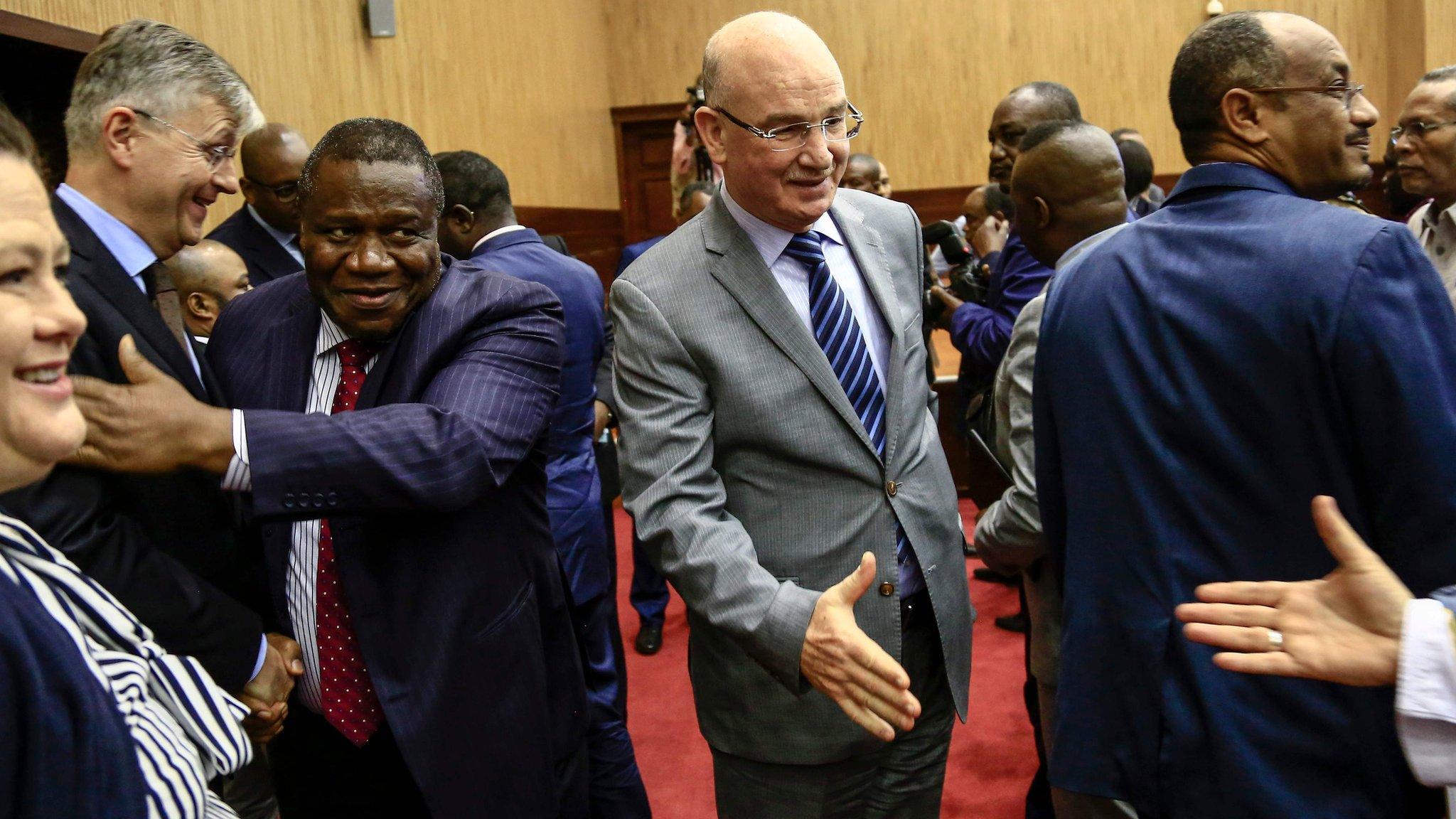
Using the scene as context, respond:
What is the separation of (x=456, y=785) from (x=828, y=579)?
641 millimetres

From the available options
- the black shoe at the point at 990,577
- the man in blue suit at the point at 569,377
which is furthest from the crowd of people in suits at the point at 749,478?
the black shoe at the point at 990,577

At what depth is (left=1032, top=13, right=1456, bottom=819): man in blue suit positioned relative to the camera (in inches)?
49.8

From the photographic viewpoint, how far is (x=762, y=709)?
1.86 meters

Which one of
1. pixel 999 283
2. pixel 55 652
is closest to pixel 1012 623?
pixel 999 283

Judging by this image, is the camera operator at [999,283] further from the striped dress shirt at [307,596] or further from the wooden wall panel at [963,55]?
the wooden wall panel at [963,55]

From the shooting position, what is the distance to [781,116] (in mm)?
1824

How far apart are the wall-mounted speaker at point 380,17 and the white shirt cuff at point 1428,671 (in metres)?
5.38

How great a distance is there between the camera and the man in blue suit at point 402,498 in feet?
5.28

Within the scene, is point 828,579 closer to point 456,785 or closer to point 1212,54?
point 456,785

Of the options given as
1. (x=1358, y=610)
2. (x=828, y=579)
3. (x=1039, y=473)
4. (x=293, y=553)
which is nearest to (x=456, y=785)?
(x=293, y=553)

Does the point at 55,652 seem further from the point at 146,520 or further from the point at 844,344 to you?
the point at 844,344

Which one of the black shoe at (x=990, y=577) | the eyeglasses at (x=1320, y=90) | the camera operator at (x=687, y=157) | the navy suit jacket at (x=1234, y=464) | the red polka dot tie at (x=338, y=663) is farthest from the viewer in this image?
the camera operator at (x=687, y=157)

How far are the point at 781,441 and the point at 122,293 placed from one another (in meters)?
0.95

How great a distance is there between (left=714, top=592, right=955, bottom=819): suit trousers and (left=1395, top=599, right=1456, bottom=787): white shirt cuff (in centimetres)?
85
